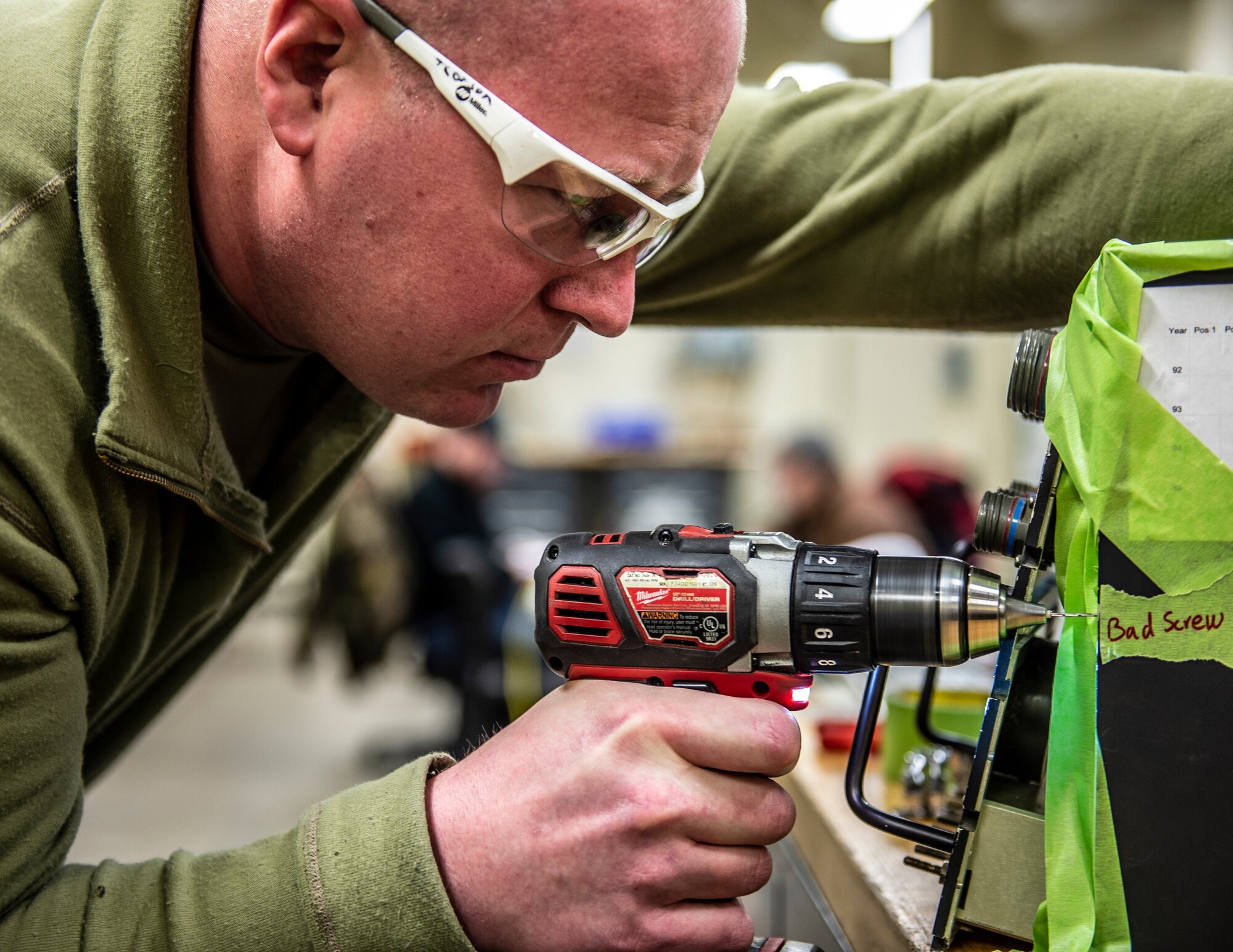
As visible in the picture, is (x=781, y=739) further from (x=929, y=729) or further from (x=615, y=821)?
(x=929, y=729)

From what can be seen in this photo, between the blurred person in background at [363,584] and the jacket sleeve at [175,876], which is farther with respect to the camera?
the blurred person in background at [363,584]

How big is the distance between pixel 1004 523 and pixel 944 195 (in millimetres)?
406

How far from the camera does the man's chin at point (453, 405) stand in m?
0.80

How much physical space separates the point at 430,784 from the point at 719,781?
0.67 ft

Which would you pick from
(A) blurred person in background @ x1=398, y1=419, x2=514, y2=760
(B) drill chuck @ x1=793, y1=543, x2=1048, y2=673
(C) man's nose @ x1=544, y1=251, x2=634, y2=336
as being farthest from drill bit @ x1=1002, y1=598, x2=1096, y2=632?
(A) blurred person in background @ x1=398, y1=419, x2=514, y2=760

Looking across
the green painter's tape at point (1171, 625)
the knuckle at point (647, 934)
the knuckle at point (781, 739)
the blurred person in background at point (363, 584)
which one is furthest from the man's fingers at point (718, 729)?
the blurred person in background at point (363, 584)

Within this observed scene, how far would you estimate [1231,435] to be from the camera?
0.57 meters

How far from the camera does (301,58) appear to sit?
2.20 ft

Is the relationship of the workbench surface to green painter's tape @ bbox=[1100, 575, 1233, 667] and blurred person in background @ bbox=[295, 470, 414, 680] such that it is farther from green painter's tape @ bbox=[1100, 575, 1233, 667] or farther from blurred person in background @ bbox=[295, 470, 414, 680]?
blurred person in background @ bbox=[295, 470, 414, 680]

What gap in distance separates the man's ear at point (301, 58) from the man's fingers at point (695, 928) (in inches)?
23.9

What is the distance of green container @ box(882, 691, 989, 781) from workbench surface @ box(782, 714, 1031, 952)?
0.03 m

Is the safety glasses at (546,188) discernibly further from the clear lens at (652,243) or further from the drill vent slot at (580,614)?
the drill vent slot at (580,614)

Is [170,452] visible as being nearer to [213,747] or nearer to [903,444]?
[213,747]

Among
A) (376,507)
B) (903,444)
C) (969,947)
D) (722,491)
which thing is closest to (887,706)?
(969,947)
